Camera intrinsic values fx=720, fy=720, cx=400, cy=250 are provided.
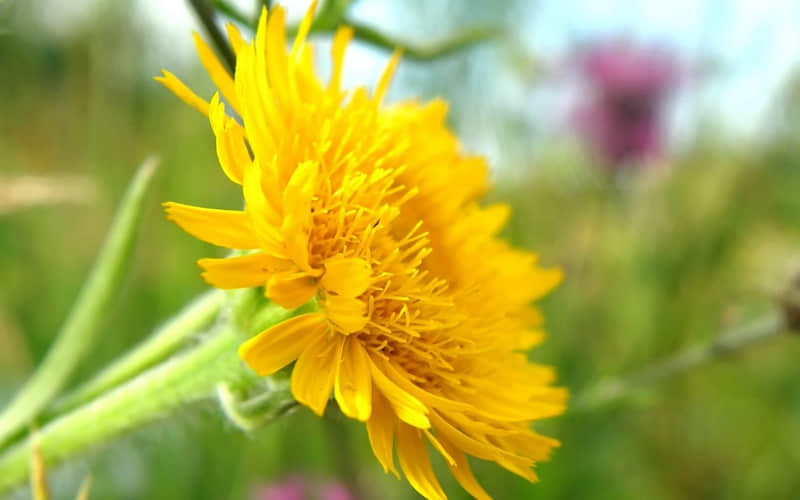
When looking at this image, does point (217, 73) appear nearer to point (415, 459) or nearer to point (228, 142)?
point (228, 142)

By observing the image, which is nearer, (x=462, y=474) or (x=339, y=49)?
(x=462, y=474)

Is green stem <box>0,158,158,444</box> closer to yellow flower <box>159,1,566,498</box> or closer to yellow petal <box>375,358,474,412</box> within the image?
yellow flower <box>159,1,566,498</box>

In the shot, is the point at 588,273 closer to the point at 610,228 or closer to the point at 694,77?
the point at 610,228

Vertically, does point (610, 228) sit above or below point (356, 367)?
above

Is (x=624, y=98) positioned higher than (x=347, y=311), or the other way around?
(x=624, y=98)

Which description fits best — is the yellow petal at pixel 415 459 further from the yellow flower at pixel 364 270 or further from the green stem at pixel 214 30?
the green stem at pixel 214 30

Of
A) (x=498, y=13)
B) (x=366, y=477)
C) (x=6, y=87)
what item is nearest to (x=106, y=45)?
(x=6, y=87)

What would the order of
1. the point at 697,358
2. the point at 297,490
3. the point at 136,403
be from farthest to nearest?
the point at 297,490 → the point at 697,358 → the point at 136,403

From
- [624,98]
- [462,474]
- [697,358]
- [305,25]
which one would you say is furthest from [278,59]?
[624,98]
